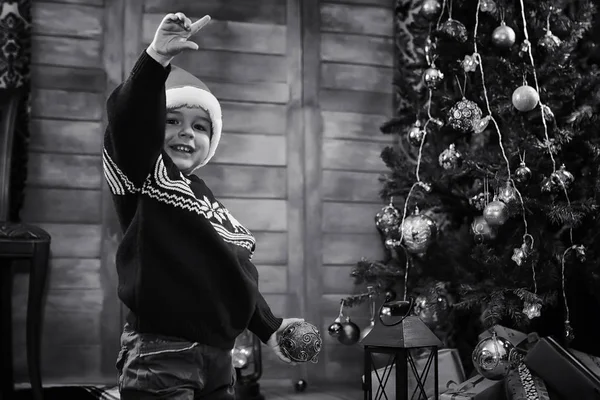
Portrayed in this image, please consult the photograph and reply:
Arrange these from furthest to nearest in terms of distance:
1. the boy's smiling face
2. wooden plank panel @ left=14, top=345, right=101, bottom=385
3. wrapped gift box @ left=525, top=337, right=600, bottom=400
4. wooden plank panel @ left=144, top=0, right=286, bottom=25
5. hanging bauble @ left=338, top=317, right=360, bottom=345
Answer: wooden plank panel @ left=144, top=0, right=286, bottom=25 → wooden plank panel @ left=14, top=345, right=101, bottom=385 → hanging bauble @ left=338, top=317, right=360, bottom=345 → wrapped gift box @ left=525, top=337, right=600, bottom=400 → the boy's smiling face

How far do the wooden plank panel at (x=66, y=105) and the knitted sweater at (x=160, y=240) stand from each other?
5.61 feet

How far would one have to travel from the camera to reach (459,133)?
2.37 metres

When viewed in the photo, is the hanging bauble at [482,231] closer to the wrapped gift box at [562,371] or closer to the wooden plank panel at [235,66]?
the wrapped gift box at [562,371]

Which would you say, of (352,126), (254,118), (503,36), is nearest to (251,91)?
(254,118)

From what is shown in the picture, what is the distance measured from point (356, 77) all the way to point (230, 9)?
61cm

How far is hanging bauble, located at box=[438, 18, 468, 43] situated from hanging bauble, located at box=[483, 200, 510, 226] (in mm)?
544

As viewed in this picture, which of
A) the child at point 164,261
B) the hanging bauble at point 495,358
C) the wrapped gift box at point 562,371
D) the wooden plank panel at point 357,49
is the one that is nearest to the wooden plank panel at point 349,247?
the wooden plank panel at point 357,49

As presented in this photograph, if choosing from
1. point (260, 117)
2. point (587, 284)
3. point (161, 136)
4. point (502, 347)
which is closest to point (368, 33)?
point (260, 117)

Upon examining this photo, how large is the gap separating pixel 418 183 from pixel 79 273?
1.38 meters

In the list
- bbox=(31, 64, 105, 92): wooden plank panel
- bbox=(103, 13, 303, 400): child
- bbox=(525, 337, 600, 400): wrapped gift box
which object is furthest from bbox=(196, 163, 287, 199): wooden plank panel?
bbox=(103, 13, 303, 400): child

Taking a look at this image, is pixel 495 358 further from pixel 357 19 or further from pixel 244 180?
pixel 357 19

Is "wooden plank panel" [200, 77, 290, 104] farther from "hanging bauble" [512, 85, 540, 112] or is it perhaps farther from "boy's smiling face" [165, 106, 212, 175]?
"boy's smiling face" [165, 106, 212, 175]

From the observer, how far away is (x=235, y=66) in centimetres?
296

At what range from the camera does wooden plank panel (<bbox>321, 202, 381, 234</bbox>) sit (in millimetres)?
3031
